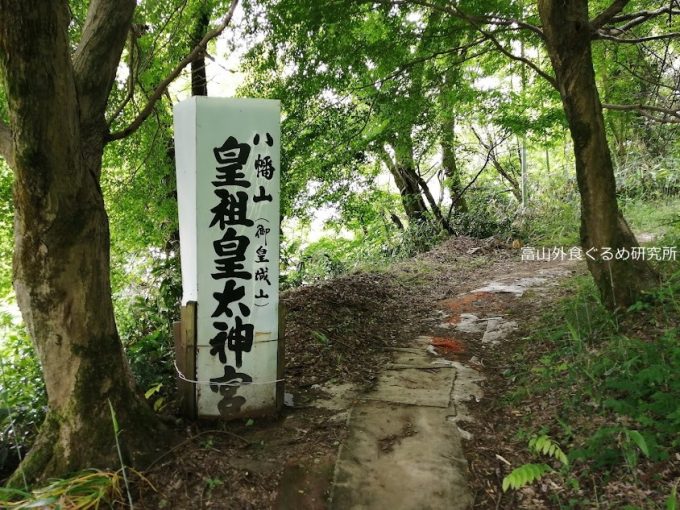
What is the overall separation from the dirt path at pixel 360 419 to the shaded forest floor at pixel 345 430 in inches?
0.5

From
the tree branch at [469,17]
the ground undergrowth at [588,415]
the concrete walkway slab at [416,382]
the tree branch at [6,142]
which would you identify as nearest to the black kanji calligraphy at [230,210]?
the tree branch at [6,142]

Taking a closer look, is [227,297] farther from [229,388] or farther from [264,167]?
[264,167]

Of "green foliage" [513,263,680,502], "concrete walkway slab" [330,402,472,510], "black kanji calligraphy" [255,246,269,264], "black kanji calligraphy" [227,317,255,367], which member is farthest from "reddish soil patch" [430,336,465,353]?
"black kanji calligraphy" [255,246,269,264]

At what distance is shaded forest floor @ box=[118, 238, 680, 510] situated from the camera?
2.72 meters

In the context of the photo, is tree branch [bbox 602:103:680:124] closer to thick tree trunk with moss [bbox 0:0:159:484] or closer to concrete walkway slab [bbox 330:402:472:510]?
concrete walkway slab [bbox 330:402:472:510]

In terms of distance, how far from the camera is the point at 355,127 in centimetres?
805

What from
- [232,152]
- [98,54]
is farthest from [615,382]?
[98,54]

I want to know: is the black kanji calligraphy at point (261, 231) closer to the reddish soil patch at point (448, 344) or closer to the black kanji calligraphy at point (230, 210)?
the black kanji calligraphy at point (230, 210)

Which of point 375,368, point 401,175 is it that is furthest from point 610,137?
point 375,368

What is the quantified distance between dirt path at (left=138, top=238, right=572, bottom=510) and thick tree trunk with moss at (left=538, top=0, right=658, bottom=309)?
55.6 inches

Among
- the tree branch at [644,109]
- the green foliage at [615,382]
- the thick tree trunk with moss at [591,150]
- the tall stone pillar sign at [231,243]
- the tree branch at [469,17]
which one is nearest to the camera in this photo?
the green foliage at [615,382]

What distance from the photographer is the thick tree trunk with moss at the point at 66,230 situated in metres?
2.40

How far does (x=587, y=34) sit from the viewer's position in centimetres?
424

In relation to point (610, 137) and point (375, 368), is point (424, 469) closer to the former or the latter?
point (375, 368)
